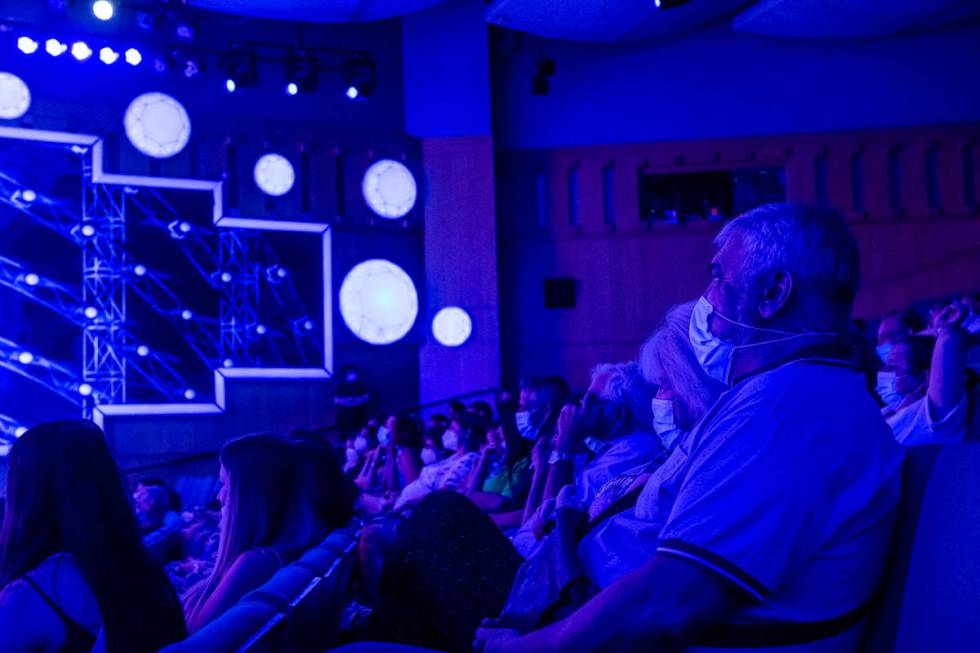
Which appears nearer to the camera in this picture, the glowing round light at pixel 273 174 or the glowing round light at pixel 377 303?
the glowing round light at pixel 273 174

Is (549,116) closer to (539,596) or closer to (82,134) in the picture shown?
(82,134)

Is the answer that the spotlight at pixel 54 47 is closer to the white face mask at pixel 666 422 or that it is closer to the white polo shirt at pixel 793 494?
the white face mask at pixel 666 422

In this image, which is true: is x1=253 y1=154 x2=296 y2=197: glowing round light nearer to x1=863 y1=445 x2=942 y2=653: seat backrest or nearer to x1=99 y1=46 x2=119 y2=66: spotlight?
x1=99 y1=46 x2=119 y2=66: spotlight

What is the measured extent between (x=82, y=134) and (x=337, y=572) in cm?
784

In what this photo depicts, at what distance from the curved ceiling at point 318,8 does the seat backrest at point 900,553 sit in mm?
9051

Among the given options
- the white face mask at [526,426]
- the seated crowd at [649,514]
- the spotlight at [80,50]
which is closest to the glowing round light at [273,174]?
the spotlight at [80,50]

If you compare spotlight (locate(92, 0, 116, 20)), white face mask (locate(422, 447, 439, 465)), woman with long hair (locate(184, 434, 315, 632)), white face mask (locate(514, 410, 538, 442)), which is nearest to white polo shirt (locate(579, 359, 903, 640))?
woman with long hair (locate(184, 434, 315, 632))

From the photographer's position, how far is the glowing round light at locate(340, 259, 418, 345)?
10.1 m

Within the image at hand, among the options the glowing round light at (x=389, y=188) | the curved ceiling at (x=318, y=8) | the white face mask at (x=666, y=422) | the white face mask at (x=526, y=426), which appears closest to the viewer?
the white face mask at (x=666, y=422)

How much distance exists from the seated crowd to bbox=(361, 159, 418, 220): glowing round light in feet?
23.5

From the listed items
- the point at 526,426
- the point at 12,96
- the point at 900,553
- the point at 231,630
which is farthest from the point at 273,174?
the point at 900,553

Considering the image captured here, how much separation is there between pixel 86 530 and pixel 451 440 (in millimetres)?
4851

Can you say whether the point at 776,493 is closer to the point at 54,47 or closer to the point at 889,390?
the point at 889,390

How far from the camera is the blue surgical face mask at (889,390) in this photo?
11.9ft
